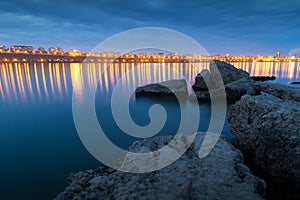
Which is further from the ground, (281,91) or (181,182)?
(281,91)

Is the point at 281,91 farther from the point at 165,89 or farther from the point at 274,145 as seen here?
the point at 165,89

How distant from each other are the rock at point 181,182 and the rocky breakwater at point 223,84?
9.27 metres

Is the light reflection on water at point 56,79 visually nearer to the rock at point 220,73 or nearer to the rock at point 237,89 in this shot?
the rock at point 220,73

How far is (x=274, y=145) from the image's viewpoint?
3.78 m

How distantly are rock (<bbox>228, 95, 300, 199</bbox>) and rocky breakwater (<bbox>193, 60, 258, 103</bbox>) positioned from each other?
7.62 m

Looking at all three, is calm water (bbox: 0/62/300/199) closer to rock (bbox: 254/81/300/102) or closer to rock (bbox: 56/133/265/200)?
rock (bbox: 56/133/265/200)

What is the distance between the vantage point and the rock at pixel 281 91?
7920 millimetres

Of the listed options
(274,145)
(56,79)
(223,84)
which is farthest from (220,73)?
(56,79)

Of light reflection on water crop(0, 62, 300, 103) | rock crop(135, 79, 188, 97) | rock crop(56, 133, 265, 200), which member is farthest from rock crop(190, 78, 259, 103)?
rock crop(56, 133, 265, 200)

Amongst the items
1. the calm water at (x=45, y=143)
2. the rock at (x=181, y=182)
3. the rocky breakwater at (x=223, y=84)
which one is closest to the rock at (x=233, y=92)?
the rocky breakwater at (x=223, y=84)

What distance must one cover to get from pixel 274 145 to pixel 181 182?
2.51m

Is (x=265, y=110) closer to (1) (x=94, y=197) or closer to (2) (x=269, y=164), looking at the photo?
(2) (x=269, y=164)

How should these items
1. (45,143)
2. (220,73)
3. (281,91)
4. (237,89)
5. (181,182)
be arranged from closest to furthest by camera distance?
(181,182) < (45,143) < (281,91) < (237,89) < (220,73)

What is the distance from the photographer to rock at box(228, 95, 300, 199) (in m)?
3.51
